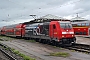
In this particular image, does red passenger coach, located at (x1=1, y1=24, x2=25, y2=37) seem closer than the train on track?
No

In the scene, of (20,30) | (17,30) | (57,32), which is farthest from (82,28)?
(57,32)

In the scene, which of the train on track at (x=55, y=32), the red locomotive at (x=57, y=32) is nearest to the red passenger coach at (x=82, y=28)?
the train on track at (x=55, y=32)

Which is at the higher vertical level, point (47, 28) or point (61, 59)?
point (47, 28)

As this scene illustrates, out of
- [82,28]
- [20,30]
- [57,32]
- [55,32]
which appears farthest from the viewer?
[20,30]

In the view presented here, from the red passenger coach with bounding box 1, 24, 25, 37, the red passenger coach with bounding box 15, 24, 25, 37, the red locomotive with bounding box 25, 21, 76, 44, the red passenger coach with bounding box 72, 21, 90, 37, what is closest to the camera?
the red locomotive with bounding box 25, 21, 76, 44

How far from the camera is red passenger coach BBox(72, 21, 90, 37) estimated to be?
123ft

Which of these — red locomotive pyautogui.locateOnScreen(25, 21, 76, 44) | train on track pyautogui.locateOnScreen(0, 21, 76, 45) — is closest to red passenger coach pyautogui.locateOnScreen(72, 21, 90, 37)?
train on track pyautogui.locateOnScreen(0, 21, 76, 45)

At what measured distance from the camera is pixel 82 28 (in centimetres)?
3859

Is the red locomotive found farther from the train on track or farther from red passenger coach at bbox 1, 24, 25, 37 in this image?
red passenger coach at bbox 1, 24, 25, 37

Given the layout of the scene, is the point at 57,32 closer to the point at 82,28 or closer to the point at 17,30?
the point at 82,28

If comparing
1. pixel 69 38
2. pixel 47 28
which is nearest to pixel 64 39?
pixel 69 38

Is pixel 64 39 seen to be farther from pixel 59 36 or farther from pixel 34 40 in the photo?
pixel 34 40

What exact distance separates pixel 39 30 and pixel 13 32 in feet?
58.6

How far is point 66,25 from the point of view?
23.4m
